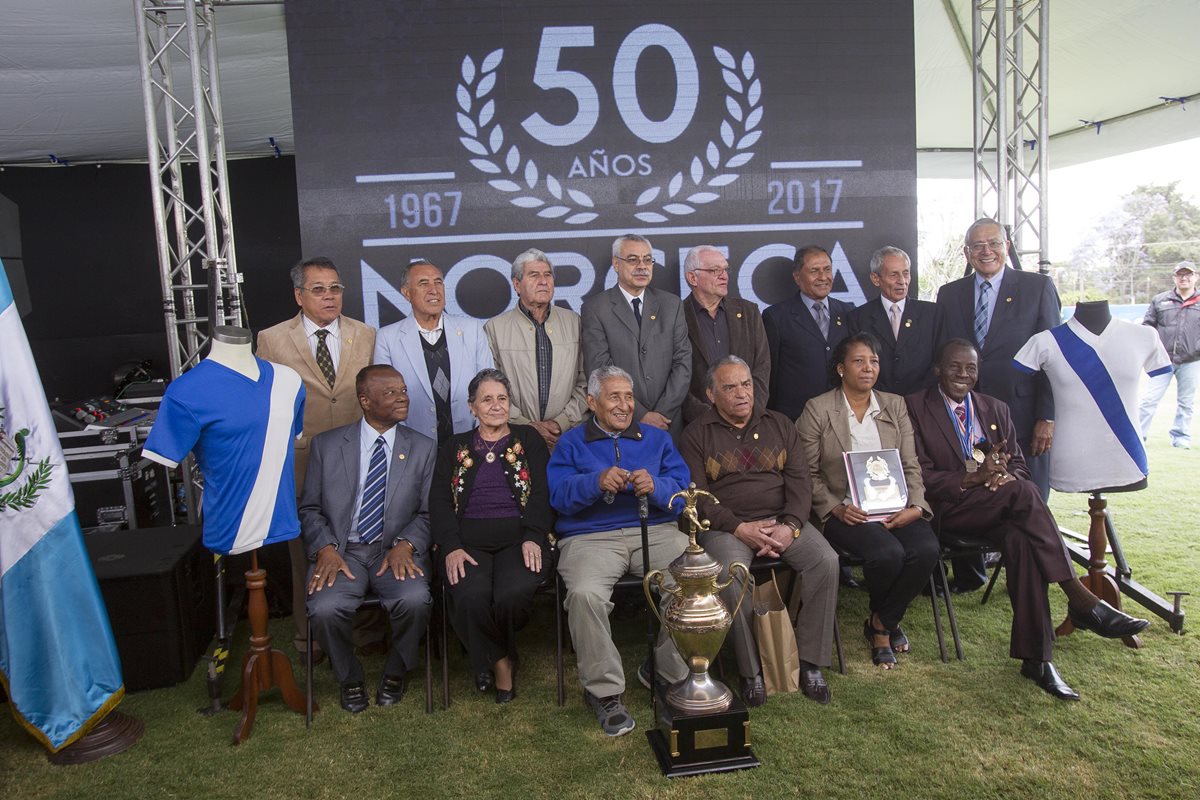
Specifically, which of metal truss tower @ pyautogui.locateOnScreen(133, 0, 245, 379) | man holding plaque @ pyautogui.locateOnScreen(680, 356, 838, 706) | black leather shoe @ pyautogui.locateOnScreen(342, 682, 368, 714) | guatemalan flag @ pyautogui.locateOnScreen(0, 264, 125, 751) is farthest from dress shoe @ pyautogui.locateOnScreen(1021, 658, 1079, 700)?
metal truss tower @ pyautogui.locateOnScreen(133, 0, 245, 379)

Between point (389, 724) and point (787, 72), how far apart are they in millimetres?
4246

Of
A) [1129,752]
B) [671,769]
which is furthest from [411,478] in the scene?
[1129,752]

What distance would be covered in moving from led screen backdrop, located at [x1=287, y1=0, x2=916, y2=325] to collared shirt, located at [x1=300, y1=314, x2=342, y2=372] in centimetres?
81

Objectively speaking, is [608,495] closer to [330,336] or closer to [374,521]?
[374,521]

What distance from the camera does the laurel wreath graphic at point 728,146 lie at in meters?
5.11

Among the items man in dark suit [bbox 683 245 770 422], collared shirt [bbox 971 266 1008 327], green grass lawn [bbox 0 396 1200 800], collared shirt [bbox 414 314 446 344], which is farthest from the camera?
collared shirt [bbox 971 266 1008 327]

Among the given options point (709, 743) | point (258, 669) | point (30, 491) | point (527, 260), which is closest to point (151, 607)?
point (258, 669)

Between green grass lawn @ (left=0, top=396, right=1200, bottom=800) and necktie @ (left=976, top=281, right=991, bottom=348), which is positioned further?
necktie @ (left=976, top=281, right=991, bottom=348)

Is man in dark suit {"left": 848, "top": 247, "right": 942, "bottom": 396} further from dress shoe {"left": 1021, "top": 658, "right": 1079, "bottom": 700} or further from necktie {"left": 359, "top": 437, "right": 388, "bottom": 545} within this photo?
necktie {"left": 359, "top": 437, "right": 388, "bottom": 545}

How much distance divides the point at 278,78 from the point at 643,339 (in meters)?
4.28

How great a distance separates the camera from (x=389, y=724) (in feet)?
11.0

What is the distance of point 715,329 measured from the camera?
4441mm

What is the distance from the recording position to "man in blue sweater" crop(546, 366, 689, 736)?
3402 millimetres

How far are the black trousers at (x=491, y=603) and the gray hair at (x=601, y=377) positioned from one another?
0.76 meters
